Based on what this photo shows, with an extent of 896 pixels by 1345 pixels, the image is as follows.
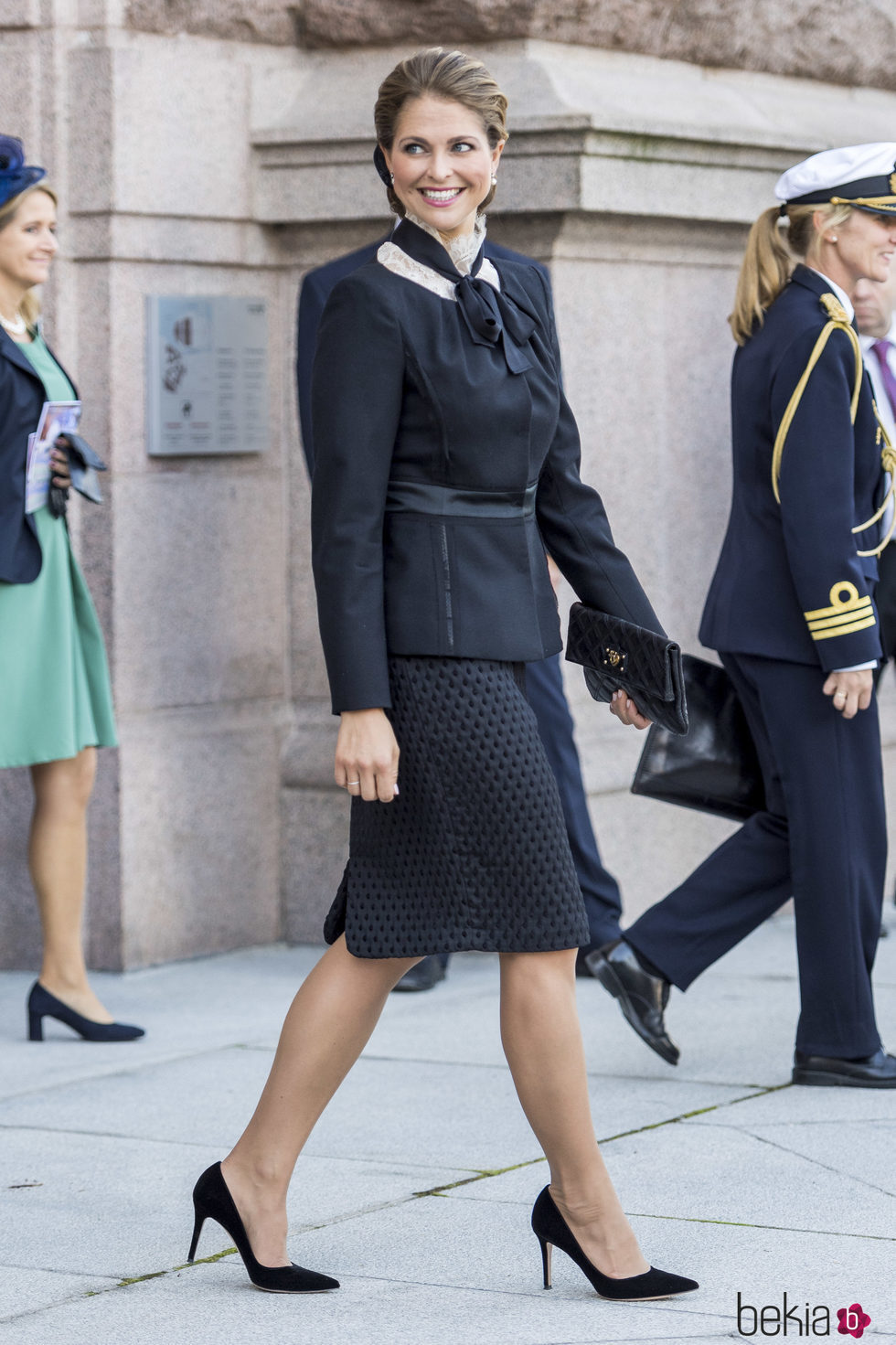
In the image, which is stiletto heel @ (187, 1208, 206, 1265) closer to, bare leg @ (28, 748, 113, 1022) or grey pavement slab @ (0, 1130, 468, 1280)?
grey pavement slab @ (0, 1130, 468, 1280)

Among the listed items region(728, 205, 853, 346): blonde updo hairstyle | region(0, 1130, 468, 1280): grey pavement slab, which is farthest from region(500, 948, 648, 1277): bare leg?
region(728, 205, 853, 346): blonde updo hairstyle

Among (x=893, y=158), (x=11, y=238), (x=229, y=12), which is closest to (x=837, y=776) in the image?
(x=893, y=158)

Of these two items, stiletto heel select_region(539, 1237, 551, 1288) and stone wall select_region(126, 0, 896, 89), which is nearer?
stiletto heel select_region(539, 1237, 551, 1288)

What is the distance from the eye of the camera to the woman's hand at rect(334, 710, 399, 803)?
342cm

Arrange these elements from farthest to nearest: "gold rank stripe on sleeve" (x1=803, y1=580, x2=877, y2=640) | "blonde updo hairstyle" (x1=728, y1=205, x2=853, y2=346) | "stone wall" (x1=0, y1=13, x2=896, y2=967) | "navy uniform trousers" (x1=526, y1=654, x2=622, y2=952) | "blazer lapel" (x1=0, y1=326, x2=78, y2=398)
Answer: "stone wall" (x1=0, y1=13, x2=896, y2=967) → "navy uniform trousers" (x1=526, y1=654, x2=622, y2=952) → "blazer lapel" (x1=0, y1=326, x2=78, y2=398) → "blonde updo hairstyle" (x1=728, y1=205, x2=853, y2=346) → "gold rank stripe on sleeve" (x1=803, y1=580, x2=877, y2=640)

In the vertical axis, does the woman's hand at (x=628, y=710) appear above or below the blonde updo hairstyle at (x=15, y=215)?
below

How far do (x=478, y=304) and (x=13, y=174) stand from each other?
7.34ft

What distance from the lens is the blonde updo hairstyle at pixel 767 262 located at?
5.05 metres

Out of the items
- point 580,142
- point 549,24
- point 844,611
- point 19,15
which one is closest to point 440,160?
point 844,611

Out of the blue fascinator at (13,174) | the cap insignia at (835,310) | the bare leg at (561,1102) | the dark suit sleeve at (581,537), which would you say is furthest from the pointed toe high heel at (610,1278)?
the blue fascinator at (13,174)

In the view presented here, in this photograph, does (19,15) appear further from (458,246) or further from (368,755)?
(368,755)

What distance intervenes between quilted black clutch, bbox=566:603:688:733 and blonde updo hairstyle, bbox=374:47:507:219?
79 cm

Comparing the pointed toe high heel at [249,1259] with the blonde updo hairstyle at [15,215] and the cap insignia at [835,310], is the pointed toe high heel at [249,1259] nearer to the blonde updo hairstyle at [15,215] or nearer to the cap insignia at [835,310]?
the cap insignia at [835,310]

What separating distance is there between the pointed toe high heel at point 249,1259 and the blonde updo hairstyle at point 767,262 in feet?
7.87
